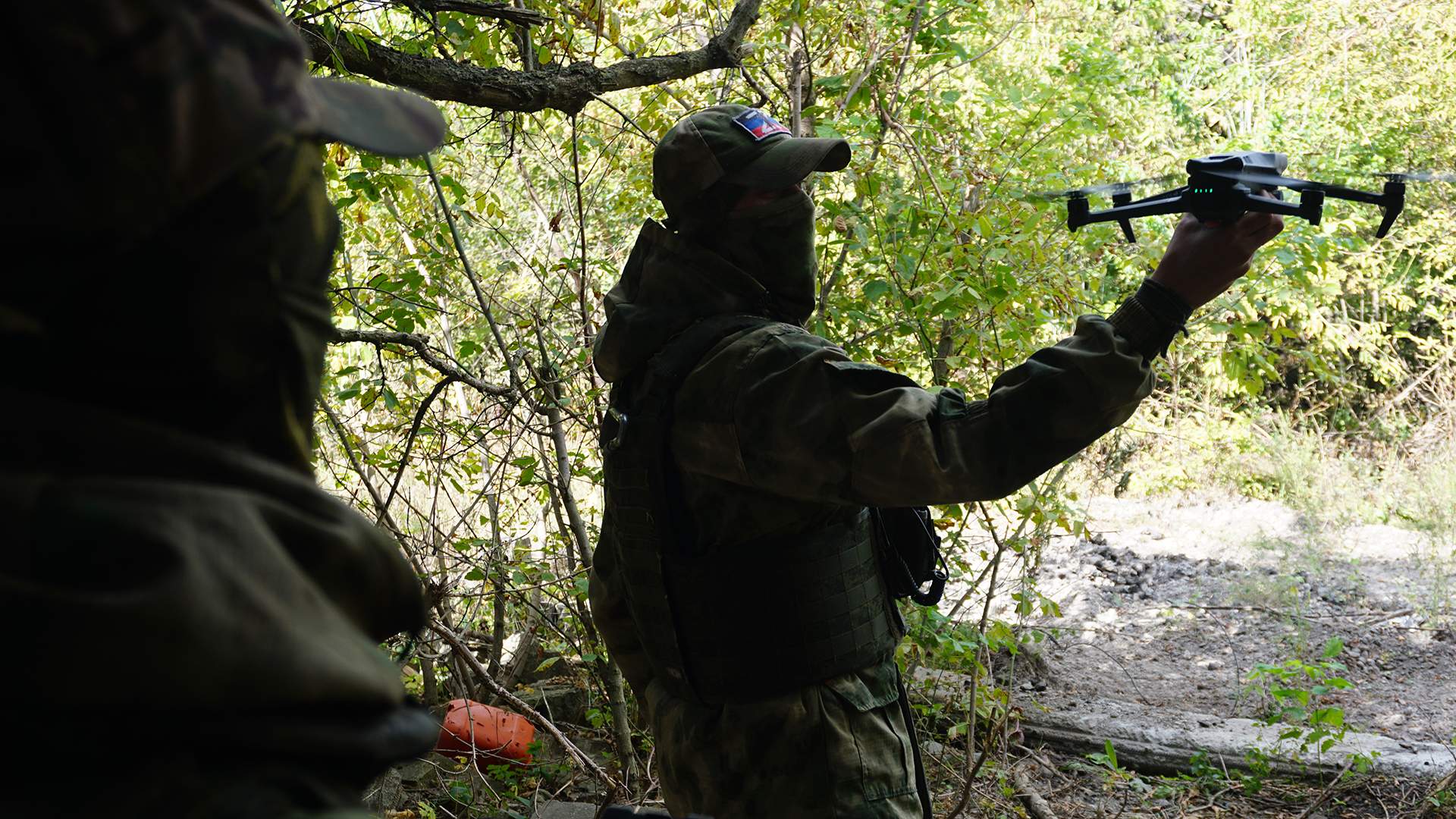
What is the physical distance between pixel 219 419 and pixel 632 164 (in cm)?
492

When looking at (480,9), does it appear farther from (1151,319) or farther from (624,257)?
(624,257)

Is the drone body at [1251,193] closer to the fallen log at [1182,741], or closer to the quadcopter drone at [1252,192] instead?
the quadcopter drone at [1252,192]

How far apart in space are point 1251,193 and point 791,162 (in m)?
0.93

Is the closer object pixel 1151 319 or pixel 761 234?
pixel 1151 319

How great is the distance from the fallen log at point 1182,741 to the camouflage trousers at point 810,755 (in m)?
2.65

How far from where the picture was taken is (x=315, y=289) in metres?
0.81

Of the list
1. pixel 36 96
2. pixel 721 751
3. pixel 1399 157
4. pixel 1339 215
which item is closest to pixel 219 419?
pixel 36 96

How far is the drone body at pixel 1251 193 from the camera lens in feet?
6.24

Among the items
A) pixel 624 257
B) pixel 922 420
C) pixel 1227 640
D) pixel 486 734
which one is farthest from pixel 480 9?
pixel 1227 640

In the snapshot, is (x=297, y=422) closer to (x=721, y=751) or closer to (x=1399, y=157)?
(x=721, y=751)

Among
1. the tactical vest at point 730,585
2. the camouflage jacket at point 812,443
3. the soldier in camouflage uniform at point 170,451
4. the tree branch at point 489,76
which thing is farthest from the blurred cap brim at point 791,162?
the soldier in camouflage uniform at point 170,451

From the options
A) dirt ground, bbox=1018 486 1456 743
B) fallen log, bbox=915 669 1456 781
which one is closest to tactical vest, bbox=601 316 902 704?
fallen log, bbox=915 669 1456 781

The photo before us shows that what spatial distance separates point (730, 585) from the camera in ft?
7.21

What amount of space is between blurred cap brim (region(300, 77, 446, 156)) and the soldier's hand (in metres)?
1.46
